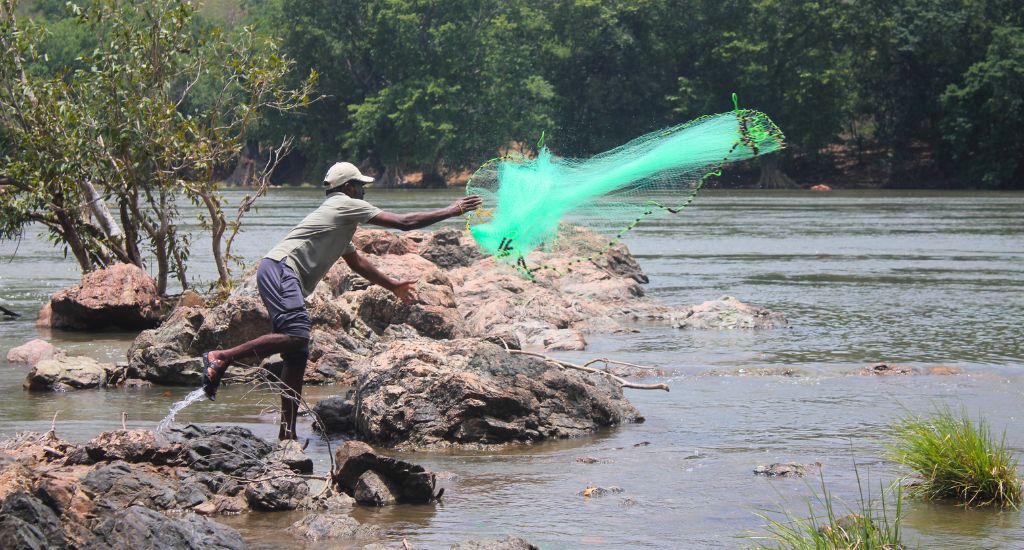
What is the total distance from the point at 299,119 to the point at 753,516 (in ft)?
247

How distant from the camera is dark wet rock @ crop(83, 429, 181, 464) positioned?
24.3ft

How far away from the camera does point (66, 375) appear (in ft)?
36.9

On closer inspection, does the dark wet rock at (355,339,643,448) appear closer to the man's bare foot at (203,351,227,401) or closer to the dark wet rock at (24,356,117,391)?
the man's bare foot at (203,351,227,401)

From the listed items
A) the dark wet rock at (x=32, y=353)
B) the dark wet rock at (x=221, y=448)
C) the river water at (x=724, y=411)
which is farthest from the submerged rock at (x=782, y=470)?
the dark wet rock at (x=32, y=353)

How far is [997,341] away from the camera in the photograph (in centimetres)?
1482

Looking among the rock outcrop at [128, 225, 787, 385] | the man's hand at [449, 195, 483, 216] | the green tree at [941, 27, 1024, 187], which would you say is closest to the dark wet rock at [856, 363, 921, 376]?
the rock outcrop at [128, 225, 787, 385]

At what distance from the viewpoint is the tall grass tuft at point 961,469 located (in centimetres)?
717

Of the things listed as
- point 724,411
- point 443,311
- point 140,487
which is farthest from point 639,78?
→ point 140,487

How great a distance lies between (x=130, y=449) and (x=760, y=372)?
7.01 metres

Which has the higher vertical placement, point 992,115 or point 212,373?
point 992,115

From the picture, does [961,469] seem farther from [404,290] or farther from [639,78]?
[639,78]

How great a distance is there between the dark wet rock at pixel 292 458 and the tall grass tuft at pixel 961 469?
11.8 ft

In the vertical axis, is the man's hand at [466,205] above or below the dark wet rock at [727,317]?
above

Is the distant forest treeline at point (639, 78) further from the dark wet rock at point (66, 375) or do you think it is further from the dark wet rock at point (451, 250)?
the dark wet rock at point (66, 375)
